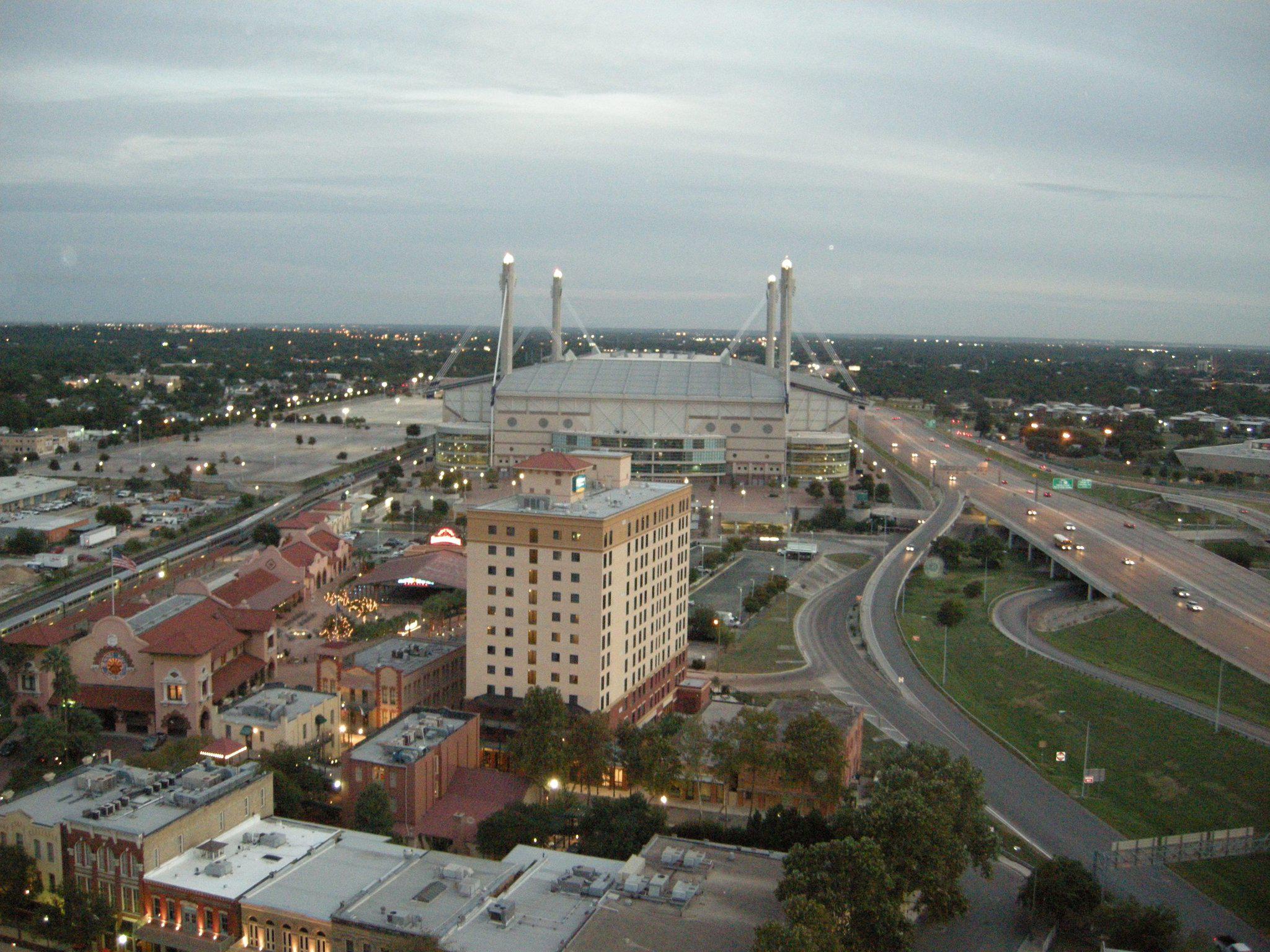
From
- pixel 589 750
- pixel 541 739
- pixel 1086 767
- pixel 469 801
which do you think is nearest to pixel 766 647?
pixel 1086 767

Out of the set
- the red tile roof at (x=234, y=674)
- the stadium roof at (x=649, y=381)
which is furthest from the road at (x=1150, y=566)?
the red tile roof at (x=234, y=674)

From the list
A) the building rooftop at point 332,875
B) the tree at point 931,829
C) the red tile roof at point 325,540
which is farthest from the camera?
the red tile roof at point 325,540

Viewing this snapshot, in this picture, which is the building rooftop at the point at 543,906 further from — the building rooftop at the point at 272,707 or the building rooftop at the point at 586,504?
the building rooftop at the point at 586,504

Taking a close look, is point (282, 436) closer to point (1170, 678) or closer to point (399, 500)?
point (399, 500)

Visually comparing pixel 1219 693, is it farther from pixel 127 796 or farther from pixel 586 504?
pixel 127 796

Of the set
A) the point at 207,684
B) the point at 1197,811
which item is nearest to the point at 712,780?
the point at 1197,811
